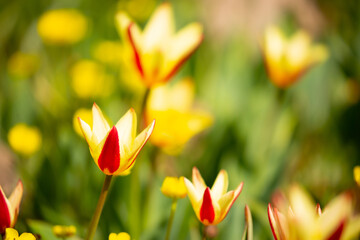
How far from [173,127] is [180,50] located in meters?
0.17

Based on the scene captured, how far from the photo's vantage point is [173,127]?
35.6 inches

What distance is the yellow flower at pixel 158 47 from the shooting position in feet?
2.46

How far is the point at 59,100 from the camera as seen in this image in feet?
4.58

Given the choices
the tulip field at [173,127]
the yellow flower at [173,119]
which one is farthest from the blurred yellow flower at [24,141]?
the yellow flower at [173,119]

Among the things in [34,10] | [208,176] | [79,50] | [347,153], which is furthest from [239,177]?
[34,10]

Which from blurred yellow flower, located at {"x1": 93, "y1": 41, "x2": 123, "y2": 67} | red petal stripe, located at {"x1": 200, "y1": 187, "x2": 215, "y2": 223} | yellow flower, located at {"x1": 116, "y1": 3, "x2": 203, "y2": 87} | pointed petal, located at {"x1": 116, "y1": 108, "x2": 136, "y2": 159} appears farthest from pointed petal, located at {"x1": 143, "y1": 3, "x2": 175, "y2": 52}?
blurred yellow flower, located at {"x1": 93, "y1": 41, "x2": 123, "y2": 67}

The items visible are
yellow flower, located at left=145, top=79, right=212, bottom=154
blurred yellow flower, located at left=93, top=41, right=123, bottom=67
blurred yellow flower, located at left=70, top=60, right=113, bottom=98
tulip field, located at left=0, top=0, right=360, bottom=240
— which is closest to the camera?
tulip field, located at left=0, top=0, right=360, bottom=240

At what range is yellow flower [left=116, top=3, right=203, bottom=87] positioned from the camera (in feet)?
2.46

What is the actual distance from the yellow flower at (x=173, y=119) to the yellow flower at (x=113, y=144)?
0.23 m

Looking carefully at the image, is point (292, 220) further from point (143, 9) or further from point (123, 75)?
point (143, 9)

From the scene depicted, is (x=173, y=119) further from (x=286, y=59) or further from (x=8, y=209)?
(x=8, y=209)

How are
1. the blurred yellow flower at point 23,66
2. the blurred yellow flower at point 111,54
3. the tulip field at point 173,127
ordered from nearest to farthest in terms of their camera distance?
the tulip field at point 173,127 → the blurred yellow flower at point 23,66 → the blurred yellow flower at point 111,54

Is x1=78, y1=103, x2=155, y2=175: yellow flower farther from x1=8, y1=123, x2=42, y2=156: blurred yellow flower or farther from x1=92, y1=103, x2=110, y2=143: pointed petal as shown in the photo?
x1=8, y1=123, x2=42, y2=156: blurred yellow flower

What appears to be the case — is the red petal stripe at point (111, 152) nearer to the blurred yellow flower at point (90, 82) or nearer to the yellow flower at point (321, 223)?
the yellow flower at point (321, 223)
